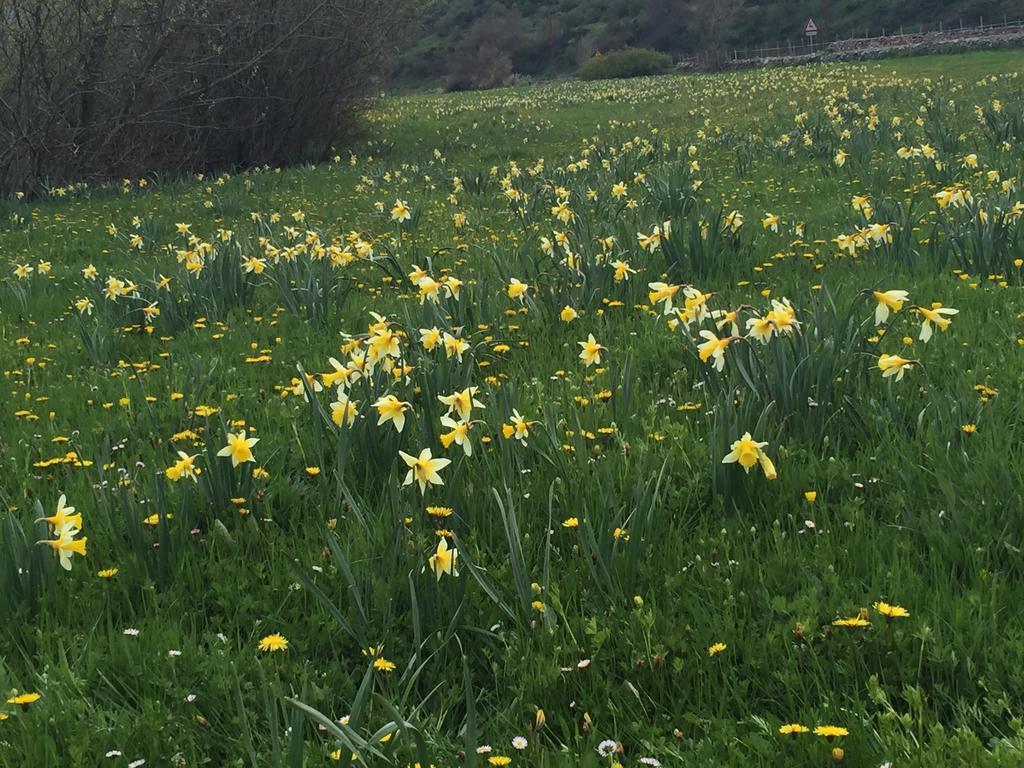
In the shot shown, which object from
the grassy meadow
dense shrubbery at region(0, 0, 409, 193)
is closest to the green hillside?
dense shrubbery at region(0, 0, 409, 193)

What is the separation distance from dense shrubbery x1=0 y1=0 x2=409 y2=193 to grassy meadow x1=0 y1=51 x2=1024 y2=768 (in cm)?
929

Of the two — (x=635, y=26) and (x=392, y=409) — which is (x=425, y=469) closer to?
(x=392, y=409)

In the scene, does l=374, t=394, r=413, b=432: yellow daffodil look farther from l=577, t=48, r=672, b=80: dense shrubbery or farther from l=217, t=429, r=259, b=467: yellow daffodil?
l=577, t=48, r=672, b=80: dense shrubbery

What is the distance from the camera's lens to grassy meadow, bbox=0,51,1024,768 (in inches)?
66.1

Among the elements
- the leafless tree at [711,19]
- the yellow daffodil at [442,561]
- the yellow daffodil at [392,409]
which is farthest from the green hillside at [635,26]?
the yellow daffodil at [442,561]

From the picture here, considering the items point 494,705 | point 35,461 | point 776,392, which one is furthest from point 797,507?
point 35,461

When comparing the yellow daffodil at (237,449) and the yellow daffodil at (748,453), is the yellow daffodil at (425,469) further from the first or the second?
the yellow daffodil at (748,453)

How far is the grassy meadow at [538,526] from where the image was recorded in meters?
1.68

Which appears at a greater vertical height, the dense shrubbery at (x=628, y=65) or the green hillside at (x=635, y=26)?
the green hillside at (x=635, y=26)

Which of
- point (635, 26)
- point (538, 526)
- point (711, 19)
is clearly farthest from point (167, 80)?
point (635, 26)

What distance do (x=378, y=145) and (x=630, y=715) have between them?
1706 centimetres

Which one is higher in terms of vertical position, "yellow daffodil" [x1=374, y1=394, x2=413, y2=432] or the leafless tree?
the leafless tree

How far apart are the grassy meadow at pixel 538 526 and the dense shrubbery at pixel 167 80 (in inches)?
366

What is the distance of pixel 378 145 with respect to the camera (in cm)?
1767
